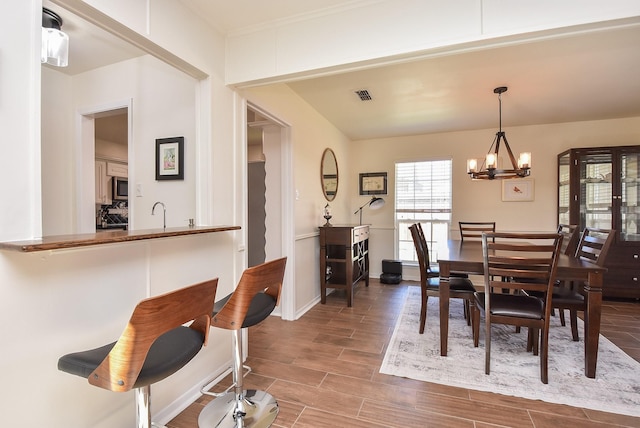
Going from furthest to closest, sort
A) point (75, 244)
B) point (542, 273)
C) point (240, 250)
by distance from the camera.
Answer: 1. point (240, 250)
2. point (542, 273)
3. point (75, 244)

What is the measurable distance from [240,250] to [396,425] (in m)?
1.57

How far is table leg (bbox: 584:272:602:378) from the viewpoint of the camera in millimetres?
2113

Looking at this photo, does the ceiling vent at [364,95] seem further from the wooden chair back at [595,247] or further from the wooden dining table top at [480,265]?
the wooden chair back at [595,247]

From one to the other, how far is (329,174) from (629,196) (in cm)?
392

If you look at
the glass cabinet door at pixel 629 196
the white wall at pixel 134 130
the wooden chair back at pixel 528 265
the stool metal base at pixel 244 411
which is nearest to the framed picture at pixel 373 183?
the glass cabinet door at pixel 629 196

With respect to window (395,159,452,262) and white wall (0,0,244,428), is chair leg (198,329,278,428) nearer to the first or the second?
white wall (0,0,244,428)

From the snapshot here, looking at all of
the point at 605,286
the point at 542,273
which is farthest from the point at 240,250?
the point at 605,286

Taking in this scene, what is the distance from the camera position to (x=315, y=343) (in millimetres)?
2762

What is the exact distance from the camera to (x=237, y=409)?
1.73 meters

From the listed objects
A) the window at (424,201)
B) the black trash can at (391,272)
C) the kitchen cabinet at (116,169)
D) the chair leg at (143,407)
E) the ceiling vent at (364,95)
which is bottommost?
the black trash can at (391,272)

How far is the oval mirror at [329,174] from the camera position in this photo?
13.9 feet

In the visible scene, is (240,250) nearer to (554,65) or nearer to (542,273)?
(542,273)

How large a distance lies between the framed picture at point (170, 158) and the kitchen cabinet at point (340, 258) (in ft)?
6.68

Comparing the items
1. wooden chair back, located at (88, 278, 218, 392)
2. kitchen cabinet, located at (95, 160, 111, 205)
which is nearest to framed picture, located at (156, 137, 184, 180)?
wooden chair back, located at (88, 278, 218, 392)
